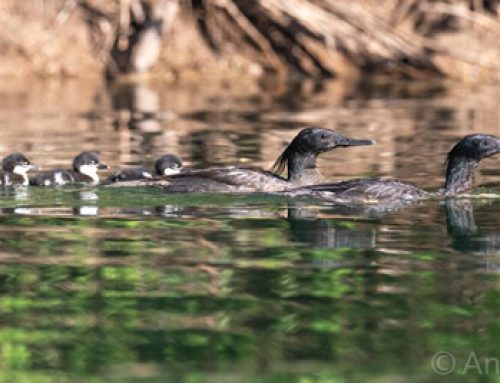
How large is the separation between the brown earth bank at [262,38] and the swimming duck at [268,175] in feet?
45.8

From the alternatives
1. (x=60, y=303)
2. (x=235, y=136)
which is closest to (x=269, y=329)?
(x=60, y=303)

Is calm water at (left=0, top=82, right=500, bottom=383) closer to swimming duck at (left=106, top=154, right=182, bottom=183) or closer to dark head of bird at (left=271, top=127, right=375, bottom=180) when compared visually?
swimming duck at (left=106, top=154, right=182, bottom=183)

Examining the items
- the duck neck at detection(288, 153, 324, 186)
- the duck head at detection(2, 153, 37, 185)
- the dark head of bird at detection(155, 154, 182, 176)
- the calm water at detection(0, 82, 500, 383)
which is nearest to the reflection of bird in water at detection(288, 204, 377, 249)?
the calm water at detection(0, 82, 500, 383)

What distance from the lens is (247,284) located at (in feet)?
28.9

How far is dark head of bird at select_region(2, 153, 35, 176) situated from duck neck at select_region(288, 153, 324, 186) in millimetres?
2725

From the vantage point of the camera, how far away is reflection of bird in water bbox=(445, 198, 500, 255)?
10.2 m

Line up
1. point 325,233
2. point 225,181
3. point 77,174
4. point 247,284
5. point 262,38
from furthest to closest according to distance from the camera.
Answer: point 262,38 < point 77,174 < point 225,181 < point 325,233 < point 247,284

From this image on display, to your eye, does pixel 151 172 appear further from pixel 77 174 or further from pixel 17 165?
pixel 17 165

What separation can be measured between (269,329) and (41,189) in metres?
6.54

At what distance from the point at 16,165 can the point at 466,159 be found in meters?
4.56

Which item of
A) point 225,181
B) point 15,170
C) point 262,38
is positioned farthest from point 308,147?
point 262,38

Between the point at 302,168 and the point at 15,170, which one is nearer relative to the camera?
the point at 302,168

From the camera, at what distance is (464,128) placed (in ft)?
67.0

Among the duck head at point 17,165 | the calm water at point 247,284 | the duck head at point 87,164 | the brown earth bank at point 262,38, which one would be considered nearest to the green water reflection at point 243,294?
the calm water at point 247,284
